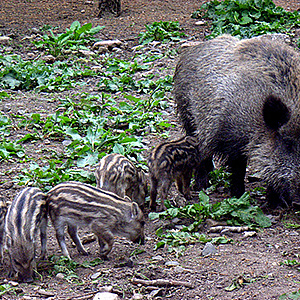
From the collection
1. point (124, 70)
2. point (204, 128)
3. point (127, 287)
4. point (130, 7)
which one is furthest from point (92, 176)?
point (130, 7)

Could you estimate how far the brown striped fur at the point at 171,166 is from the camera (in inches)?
236

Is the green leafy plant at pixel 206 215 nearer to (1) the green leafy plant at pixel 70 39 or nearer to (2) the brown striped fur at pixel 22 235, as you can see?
(2) the brown striped fur at pixel 22 235

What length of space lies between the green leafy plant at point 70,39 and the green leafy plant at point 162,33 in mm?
989

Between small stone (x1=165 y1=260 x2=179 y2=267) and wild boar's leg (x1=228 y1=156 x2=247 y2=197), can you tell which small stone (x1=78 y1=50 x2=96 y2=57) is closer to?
wild boar's leg (x1=228 y1=156 x2=247 y2=197)

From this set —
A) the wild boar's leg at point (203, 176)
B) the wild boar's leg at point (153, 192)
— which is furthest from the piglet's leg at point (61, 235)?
the wild boar's leg at point (203, 176)

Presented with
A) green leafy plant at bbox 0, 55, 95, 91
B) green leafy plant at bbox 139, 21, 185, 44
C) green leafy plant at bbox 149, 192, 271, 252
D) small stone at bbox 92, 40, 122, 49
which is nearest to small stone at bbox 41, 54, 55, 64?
green leafy plant at bbox 0, 55, 95, 91

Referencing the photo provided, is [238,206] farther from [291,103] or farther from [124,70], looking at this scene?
[124,70]

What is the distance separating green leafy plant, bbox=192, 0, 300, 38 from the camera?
10.2 meters

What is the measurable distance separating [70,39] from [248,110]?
5.87 meters

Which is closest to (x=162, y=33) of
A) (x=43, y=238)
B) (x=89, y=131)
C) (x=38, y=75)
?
(x=38, y=75)

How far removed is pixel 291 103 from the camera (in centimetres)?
548

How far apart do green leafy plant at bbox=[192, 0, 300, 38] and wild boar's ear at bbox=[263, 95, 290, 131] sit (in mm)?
4863

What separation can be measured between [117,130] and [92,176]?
4.58 ft

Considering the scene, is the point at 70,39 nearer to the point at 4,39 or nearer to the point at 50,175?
the point at 4,39
